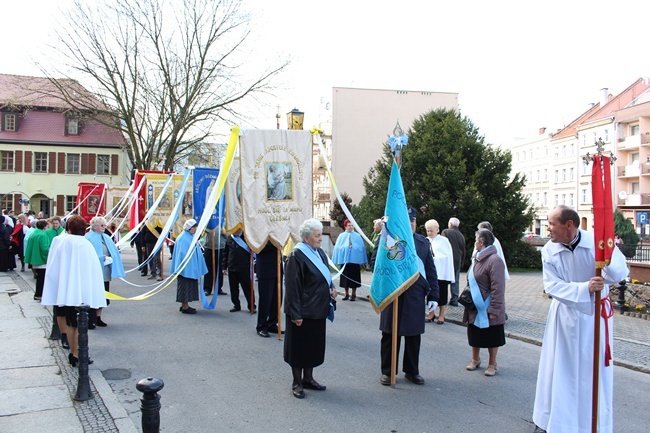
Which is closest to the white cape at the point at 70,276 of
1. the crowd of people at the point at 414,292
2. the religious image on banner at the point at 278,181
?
the crowd of people at the point at 414,292

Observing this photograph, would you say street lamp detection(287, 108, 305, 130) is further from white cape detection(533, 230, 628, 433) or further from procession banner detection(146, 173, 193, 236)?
white cape detection(533, 230, 628, 433)

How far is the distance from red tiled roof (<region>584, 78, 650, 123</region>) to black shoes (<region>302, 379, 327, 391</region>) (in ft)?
187

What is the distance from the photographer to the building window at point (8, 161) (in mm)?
50125

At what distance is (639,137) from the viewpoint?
1967 inches

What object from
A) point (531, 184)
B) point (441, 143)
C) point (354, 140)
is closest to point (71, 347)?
point (441, 143)

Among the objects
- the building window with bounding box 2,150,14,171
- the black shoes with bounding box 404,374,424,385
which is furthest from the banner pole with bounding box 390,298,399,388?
the building window with bounding box 2,150,14,171

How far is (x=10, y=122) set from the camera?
50.7 metres

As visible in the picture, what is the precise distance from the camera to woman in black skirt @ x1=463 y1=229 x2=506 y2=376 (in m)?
7.31

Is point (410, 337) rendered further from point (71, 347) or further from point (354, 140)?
point (354, 140)

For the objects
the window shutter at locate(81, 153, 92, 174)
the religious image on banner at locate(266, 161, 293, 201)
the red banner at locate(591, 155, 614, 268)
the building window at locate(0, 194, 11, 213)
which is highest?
the window shutter at locate(81, 153, 92, 174)

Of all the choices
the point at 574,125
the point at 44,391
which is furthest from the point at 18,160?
the point at 574,125

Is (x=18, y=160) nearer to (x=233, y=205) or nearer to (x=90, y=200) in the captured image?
(x=90, y=200)

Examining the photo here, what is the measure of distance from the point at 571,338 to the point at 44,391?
5609 millimetres

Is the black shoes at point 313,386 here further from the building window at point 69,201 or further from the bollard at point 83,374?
the building window at point 69,201
